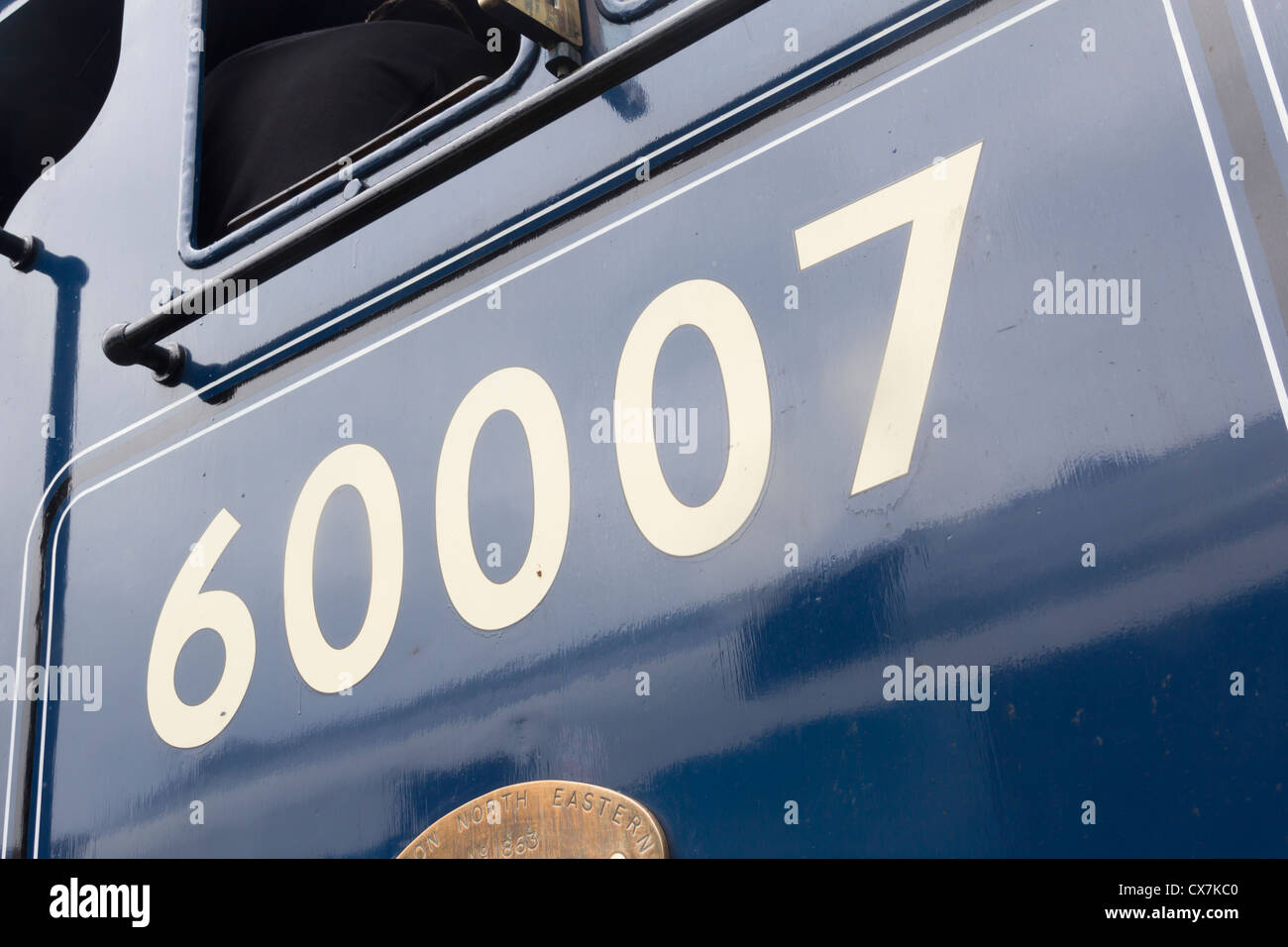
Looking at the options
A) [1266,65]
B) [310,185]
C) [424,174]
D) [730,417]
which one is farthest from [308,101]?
[1266,65]

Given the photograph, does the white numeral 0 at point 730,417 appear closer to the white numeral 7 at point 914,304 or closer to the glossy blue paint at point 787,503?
the glossy blue paint at point 787,503

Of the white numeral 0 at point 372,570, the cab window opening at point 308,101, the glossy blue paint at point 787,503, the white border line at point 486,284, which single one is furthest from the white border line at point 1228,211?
the cab window opening at point 308,101

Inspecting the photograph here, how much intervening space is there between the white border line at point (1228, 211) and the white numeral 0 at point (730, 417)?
1.35ft

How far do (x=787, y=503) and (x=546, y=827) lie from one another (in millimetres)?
385

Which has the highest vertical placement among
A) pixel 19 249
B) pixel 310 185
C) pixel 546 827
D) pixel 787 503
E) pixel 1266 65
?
pixel 19 249

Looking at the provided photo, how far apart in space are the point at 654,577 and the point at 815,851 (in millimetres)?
296

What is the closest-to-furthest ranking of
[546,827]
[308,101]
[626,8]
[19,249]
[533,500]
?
[546,827]
[533,500]
[626,8]
[308,101]
[19,249]

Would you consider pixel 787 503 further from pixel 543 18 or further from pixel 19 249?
pixel 19 249

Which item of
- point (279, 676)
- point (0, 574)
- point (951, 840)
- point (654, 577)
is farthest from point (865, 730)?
A: point (0, 574)

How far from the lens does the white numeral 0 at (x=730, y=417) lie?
1.20 meters

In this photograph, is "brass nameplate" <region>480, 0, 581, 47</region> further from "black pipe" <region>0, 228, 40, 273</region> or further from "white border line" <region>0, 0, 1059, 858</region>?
"black pipe" <region>0, 228, 40, 273</region>

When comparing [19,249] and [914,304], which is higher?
[19,249]

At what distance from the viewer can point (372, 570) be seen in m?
1.47
